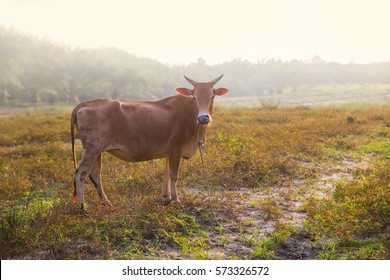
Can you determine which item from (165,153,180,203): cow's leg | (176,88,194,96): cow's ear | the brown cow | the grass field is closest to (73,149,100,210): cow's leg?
the brown cow

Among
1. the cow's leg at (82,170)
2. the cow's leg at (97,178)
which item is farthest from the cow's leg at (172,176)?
the cow's leg at (82,170)

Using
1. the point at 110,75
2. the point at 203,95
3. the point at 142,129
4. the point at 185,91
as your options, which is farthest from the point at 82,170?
the point at 110,75

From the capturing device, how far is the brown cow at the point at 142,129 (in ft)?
22.4

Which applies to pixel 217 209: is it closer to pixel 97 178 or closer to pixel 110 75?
pixel 97 178

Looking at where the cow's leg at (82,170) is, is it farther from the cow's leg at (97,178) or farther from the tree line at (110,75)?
the tree line at (110,75)

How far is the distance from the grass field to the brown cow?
0.71 meters

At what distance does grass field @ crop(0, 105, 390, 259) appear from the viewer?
5.45 meters

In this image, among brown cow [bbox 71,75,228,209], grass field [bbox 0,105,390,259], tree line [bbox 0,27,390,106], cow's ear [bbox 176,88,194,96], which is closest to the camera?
grass field [bbox 0,105,390,259]

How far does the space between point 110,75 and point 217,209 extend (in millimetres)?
67215

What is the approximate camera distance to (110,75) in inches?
2800

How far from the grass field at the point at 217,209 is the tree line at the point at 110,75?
4570 centimetres

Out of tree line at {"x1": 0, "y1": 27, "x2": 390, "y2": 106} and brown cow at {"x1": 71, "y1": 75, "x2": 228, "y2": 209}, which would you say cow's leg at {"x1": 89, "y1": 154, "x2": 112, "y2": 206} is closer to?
brown cow at {"x1": 71, "y1": 75, "x2": 228, "y2": 209}

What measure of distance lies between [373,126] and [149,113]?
12.2 m

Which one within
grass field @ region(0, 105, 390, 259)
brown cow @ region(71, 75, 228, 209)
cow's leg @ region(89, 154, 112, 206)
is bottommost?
grass field @ region(0, 105, 390, 259)
